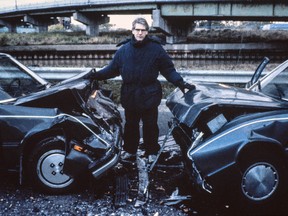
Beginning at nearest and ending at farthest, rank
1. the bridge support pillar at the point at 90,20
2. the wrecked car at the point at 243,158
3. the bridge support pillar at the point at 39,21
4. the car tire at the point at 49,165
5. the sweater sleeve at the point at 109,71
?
the wrecked car at the point at 243,158
the car tire at the point at 49,165
the sweater sleeve at the point at 109,71
the bridge support pillar at the point at 90,20
the bridge support pillar at the point at 39,21

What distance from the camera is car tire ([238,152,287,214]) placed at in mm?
3604

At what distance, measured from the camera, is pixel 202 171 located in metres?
3.65

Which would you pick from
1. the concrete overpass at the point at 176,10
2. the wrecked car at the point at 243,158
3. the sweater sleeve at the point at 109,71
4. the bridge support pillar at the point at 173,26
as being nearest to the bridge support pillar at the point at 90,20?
the concrete overpass at the point at 176,10

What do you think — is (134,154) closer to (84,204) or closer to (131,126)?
(131,126)

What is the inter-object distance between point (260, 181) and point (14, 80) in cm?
342

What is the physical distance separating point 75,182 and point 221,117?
1.75 meters

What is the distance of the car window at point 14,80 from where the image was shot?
4.73 m

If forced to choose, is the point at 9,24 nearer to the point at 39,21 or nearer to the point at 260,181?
the point at 39,21

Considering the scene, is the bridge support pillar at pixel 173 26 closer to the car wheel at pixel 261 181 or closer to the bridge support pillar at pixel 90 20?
the bridge support pillar at pixel 90 20

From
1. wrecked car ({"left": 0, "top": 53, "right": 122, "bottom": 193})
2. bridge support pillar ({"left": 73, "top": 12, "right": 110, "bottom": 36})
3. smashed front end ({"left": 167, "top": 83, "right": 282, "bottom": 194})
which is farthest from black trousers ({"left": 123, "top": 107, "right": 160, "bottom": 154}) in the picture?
bridge support pillar ({"left": 73, "top": 12, "right": 110, "bottom": 36})

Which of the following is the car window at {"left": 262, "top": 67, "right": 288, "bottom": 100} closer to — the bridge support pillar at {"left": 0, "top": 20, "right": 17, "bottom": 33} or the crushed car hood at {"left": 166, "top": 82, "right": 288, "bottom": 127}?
the crushed car hood at {"left": 166, "top": 82, "right": 288, "bottom": 127}

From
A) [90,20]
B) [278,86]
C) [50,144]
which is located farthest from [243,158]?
[90,20]

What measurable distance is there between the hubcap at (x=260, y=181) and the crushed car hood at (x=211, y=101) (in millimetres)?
670

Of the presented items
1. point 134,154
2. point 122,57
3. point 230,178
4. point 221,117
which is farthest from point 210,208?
point 122,57
